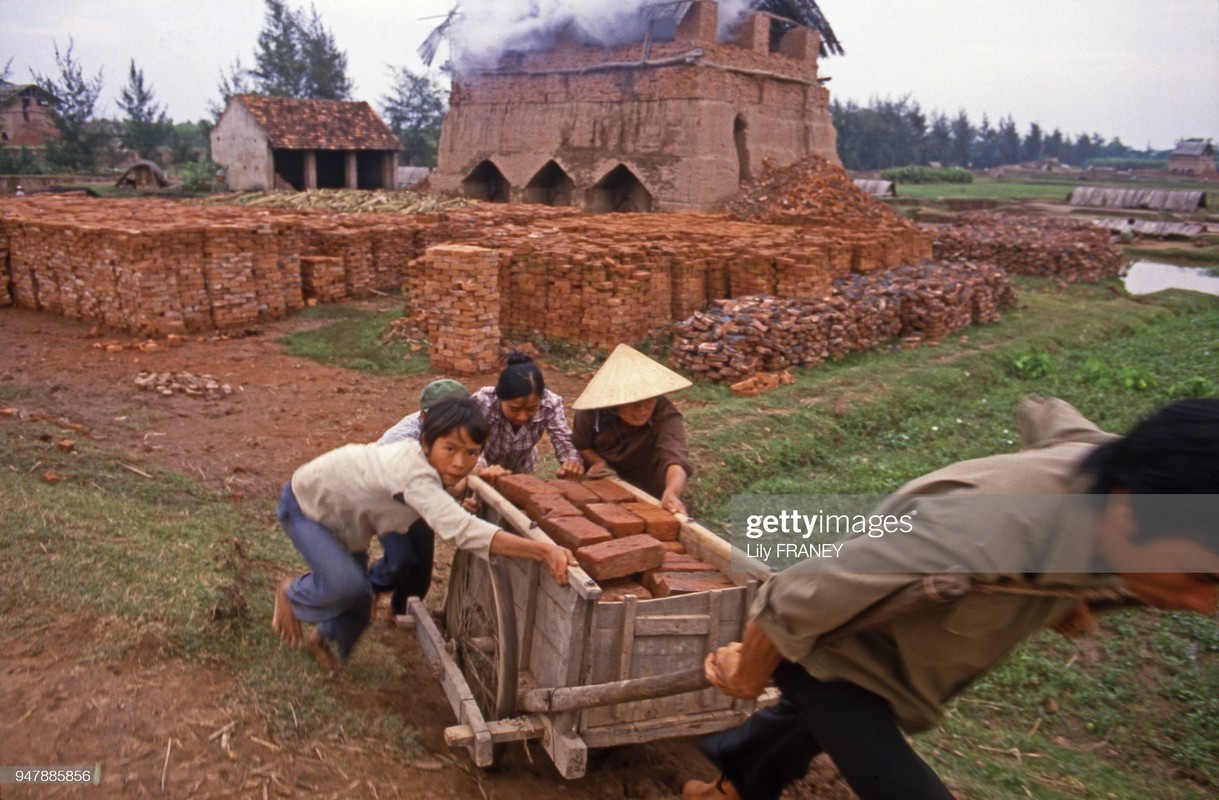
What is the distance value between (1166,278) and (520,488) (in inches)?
1027

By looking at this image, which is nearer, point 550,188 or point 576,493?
point 576,493

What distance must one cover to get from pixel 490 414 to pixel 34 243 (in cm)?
1023

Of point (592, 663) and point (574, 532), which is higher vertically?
point (574, 532)

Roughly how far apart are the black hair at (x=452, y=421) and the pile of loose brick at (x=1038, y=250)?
19310 mm

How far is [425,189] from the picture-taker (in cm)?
2519

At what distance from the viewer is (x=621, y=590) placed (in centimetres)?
305

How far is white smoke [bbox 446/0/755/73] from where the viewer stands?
2047cm

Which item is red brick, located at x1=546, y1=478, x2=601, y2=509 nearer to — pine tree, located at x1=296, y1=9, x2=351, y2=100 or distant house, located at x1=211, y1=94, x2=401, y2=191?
distant house, located at x1=211, y1=94, x2=401, y2=191

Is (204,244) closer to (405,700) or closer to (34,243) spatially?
(34,243)

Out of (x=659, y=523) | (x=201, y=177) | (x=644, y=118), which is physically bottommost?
(x=659, y=523)

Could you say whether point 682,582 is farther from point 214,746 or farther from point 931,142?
point 931,142

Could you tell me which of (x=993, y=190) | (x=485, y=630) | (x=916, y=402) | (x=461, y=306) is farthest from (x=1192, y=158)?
(x=485, y=630)

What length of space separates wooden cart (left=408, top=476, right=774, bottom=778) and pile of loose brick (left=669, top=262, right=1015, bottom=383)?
6.61 meters

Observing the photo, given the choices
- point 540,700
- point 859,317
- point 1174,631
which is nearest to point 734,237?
point 859,317
